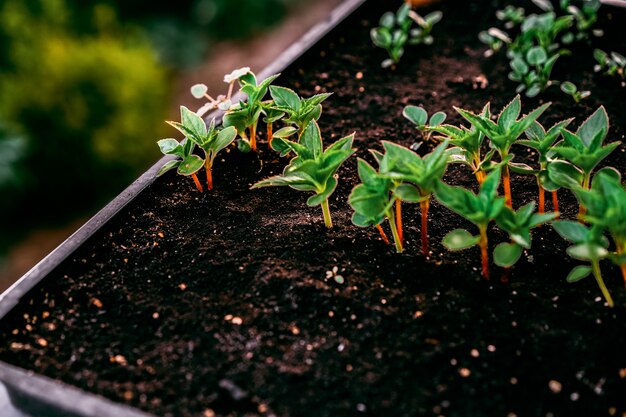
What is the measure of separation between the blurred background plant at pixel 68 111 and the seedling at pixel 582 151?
62.5 inches

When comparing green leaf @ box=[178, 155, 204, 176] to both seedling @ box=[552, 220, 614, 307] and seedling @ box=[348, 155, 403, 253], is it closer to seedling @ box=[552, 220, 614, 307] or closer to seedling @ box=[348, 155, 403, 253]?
seedling @ box=[348, 155, 403, 253]

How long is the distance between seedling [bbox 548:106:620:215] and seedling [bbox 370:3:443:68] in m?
0.66

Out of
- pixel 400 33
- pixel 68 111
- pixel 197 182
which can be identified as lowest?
pixel 68 111

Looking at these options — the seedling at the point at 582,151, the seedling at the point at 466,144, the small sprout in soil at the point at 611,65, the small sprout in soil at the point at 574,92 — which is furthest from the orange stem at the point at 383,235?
the small sprout in soil at the point at 611,65

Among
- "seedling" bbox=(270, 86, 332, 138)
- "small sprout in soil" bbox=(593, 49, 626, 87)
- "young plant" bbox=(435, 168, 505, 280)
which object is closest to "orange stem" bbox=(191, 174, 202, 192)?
A: "seedling" bbox=(270, 86, 332, 138)

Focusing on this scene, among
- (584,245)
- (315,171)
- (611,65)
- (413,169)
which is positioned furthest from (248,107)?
(611,65)

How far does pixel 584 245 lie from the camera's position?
87cm

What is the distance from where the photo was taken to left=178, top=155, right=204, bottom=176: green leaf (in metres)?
1.17

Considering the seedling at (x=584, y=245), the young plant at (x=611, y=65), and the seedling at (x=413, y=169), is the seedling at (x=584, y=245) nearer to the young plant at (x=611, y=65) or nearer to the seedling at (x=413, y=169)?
the seedling at (x=413, y=169)

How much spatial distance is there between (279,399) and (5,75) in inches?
69.7

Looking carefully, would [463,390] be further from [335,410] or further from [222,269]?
[222,269]

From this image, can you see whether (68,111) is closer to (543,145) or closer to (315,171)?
(315,171)

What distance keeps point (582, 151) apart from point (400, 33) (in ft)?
2.58

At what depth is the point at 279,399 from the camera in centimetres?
88
